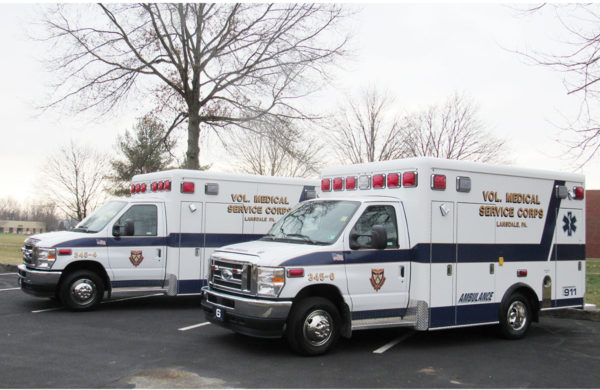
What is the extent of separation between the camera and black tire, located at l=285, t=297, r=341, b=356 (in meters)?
7.39

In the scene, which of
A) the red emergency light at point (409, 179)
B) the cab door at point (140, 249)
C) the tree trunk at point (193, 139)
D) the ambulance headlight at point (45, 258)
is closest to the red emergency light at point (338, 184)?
the red emergency light at point (409, 179)

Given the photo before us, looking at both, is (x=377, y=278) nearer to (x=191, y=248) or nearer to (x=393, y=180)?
(x=393, y=180)

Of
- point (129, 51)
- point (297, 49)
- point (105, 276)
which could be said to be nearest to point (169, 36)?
point (129, 51)

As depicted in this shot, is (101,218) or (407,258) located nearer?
(407,258)

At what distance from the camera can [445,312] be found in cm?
835

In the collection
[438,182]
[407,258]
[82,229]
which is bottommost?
[407,258]

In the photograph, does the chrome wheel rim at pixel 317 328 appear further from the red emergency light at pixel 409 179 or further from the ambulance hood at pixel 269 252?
the red emergency light at pixel 409 179

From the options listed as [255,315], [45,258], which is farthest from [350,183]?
[45,258]

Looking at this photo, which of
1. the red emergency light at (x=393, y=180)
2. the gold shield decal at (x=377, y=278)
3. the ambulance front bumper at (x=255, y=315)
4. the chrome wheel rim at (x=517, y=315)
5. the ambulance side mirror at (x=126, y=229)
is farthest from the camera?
the ambulance side mirror at (x=126, y=229)

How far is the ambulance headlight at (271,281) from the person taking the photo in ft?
23.8

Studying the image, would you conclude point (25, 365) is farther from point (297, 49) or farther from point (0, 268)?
point (297, 49)

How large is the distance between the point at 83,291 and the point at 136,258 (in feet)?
3.76

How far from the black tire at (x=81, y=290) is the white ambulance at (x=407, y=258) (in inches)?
143

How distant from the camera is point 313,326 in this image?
→ 7.52m
